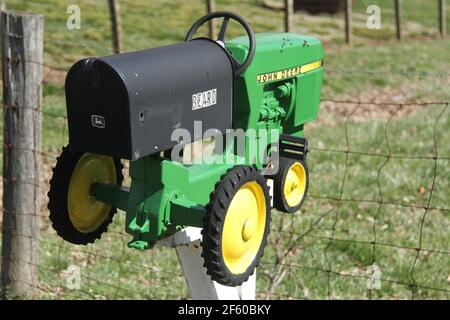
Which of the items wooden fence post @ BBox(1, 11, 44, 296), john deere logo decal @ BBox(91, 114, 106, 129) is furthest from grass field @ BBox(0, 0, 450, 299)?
john deere logo decal @ BBox(91, 114, 106, 129)

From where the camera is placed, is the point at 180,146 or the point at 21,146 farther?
the point at 21,146

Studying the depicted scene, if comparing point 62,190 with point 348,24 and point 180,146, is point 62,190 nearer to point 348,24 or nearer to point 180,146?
point 180,146

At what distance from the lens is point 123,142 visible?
2.10 metres

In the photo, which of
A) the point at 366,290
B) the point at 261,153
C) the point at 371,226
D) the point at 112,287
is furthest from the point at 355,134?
the point at 261,153

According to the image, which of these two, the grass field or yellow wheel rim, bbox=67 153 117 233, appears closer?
yellow wheel rim, bbox=67 153 117 233

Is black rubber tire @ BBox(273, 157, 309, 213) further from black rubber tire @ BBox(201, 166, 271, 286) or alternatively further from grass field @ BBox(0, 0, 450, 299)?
A: grass field @ BBox(0, 0, 450, 299)

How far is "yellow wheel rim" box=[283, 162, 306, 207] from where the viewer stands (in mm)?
2806

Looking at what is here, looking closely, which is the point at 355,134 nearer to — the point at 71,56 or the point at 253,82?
the point at 71,56

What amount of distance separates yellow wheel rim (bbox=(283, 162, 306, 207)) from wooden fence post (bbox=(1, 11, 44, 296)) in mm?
2068

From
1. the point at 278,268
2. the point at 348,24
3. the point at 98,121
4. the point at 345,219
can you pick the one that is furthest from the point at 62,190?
the point at 348,24

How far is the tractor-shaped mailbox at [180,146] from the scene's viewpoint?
211cm

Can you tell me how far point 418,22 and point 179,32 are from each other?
356 inches

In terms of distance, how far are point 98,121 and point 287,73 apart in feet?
3.01

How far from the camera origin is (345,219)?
21.0ft
